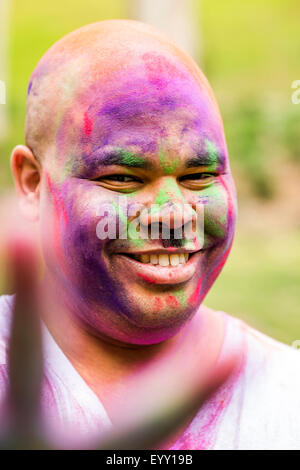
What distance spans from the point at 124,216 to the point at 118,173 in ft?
0.35

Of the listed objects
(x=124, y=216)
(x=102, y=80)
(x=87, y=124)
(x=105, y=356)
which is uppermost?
(x=102, y=80)

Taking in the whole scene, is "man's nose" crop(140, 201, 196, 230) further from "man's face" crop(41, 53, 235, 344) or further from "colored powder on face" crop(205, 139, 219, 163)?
"colored powder on face" crop(205, 139, 219, 163)

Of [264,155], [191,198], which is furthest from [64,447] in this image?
[264,155]

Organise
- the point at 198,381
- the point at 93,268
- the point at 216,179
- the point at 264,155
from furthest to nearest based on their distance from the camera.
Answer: the point at 264,155, the point at 198,381, the point at 216,179, the point at 93,268

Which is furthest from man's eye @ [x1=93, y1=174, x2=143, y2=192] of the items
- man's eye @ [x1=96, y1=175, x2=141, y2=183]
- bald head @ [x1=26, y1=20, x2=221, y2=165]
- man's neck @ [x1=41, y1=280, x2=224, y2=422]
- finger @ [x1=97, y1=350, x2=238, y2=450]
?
finger @ [x1=97, y1=350, x2=238, y2=450]

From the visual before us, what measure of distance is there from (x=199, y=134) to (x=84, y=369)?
0.69 m

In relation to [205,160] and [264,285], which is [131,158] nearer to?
[205,160]

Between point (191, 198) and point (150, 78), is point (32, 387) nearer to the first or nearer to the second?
point (191, 198)

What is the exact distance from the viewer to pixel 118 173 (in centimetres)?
162

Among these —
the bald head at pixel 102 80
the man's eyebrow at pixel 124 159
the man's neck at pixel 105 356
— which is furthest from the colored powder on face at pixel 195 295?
the bald head at pixel 102 80

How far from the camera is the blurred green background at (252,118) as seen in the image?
5375mm

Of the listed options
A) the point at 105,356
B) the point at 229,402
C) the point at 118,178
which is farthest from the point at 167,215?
the point at 229,402

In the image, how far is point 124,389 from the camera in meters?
1.79

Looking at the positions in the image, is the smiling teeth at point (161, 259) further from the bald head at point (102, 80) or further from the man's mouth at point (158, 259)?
the bald head at point (102, 80)
